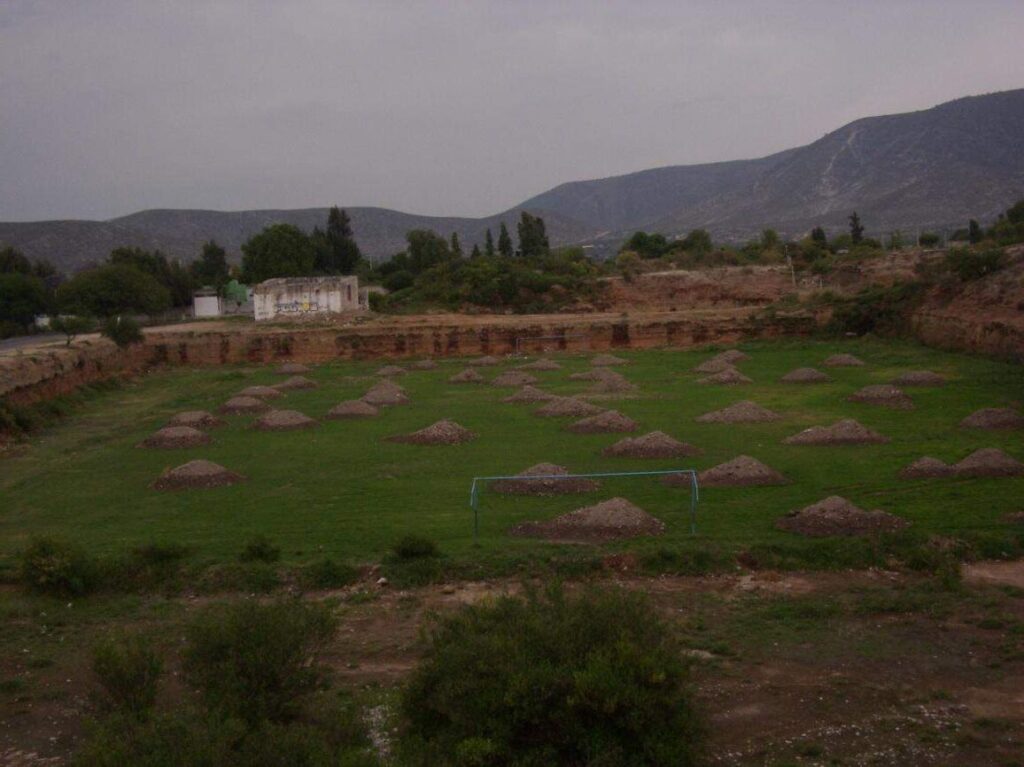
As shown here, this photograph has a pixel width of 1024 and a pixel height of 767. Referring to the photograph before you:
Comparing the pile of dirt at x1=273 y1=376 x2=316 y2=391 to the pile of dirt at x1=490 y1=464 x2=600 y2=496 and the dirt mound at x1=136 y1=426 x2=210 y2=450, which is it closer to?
the dirt mound at x1=136 y1=426 x2=210 y2=450

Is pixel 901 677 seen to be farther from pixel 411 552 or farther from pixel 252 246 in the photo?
pixel 252 246

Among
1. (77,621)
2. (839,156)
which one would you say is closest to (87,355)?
(77,621)

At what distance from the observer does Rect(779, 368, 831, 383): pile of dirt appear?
26.6 meters

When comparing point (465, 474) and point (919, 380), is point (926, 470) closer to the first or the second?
point (465, 474)

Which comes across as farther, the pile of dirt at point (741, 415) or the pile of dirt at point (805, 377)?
the pile of dirt at point (805, 377)

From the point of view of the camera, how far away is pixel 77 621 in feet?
35.1

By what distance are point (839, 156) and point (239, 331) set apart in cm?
10298

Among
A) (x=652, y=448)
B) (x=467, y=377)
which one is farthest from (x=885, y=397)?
(x=467, y=377)

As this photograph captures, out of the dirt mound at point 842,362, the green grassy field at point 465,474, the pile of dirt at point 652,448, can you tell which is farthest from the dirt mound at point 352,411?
the dirt mound at point 842,362

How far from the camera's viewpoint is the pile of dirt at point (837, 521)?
1225 centimetres

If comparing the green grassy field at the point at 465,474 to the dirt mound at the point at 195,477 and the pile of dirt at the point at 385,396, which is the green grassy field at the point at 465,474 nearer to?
the dirt mound at the point at 195,477

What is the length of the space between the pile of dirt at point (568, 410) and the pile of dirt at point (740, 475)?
7.10 meters

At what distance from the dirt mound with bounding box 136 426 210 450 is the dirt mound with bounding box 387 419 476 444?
4.09 metres

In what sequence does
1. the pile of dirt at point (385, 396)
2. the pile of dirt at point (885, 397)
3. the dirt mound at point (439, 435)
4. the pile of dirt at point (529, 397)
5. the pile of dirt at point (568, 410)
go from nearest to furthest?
the dirt mound at point (439, 435), the pile of dirt at point (885, 397), the pile of dirt at point (568, 410), the pile of dirt at point (529, 397), the pile of dirt at point (385, 396)
